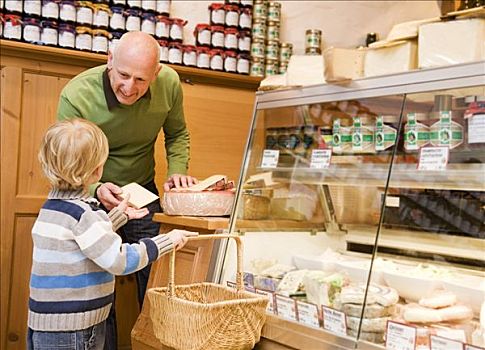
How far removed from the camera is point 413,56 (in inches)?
88.4

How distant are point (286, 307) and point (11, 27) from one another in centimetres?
219

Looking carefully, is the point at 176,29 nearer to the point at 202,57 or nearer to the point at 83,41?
the point at 202,57

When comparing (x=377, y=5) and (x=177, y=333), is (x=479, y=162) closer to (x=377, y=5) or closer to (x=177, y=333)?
(x=177, y=333)

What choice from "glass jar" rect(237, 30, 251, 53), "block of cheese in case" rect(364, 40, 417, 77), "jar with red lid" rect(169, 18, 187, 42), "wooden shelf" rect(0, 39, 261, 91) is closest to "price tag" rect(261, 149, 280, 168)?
"block of cheese in case" rect(364, 40, 417, 77)

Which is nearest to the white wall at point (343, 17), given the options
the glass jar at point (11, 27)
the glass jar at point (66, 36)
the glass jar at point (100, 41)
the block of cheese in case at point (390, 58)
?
the glass jar at point (100, 41)

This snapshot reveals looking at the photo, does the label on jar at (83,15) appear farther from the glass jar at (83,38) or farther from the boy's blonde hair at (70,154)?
the boy's blonde hair at (70,154)

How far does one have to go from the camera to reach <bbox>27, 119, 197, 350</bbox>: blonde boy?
208 cm

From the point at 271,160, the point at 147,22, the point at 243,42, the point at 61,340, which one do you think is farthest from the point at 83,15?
the point at 61,340

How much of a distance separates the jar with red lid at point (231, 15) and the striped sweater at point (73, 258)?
7.34 feet

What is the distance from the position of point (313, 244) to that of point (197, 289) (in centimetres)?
60

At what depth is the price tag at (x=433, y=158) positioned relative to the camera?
208cm

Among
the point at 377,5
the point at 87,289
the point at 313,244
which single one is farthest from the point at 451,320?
the point at 377,5

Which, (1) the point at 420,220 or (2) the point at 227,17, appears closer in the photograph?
(1) the point at 420,220

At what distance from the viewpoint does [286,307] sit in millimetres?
2248
